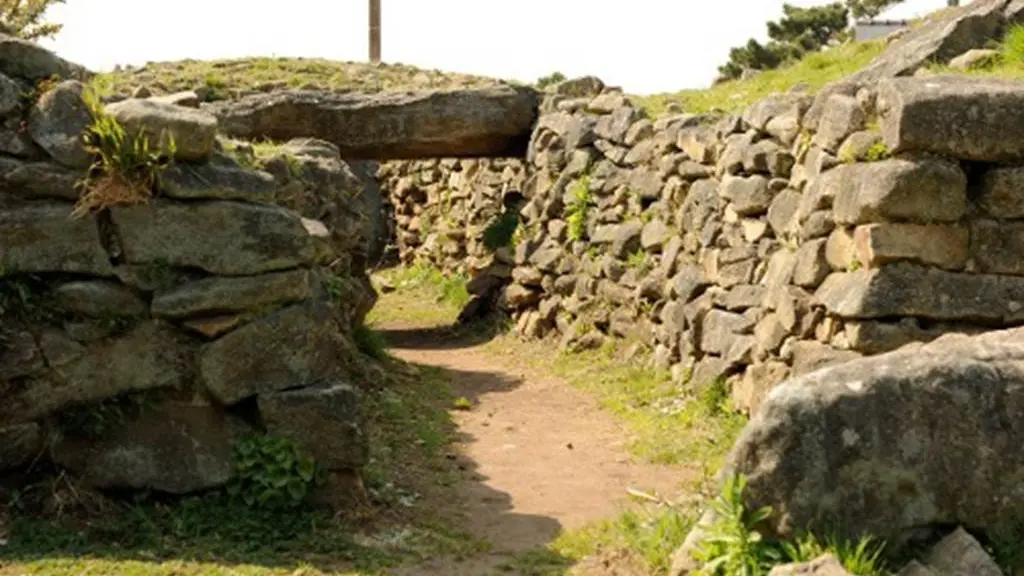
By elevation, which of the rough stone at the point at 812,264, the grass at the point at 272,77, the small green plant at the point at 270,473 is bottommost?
the small green plant at the point at 270,473

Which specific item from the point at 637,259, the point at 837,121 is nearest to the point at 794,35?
the point at 637,259

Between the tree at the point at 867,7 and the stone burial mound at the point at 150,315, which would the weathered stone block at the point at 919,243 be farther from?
the tree at the point at 867,7

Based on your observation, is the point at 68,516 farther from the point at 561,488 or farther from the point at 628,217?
the point at 628,217

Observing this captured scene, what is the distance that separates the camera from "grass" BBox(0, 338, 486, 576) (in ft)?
18.8

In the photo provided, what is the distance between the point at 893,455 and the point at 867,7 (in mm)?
29618

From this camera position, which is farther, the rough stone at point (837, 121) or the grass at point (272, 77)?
the grass at point (272, 77)

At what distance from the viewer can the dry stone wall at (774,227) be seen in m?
7.25

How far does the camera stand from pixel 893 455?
480cm

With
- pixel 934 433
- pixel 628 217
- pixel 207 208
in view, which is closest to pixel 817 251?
pixel 934 433

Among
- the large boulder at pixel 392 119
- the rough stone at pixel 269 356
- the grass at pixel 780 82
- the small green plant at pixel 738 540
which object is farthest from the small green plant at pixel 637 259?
the small green plant at pixel 738 540

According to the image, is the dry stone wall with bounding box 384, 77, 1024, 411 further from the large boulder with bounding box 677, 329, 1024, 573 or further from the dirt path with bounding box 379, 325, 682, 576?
the large boulder with bounding box 677, 329, 1024, 573

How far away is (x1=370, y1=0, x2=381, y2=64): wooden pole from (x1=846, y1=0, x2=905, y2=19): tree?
15582 mm

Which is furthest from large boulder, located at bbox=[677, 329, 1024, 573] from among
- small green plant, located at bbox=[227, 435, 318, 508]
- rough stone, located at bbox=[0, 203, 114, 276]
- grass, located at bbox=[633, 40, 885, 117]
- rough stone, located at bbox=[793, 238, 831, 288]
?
grass, located at bbox=[633, 40, 885, 117]

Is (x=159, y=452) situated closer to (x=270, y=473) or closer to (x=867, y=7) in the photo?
(x=270, y=473)
